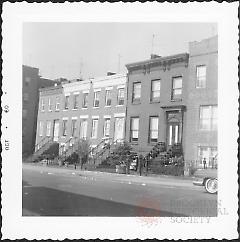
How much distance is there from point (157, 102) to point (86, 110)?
3476mm

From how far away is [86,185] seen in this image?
16469 millimetres

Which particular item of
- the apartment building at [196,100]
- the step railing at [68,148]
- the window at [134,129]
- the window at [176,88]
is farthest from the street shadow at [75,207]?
the window at [176,88]

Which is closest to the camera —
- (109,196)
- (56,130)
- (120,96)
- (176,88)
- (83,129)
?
(109,196)

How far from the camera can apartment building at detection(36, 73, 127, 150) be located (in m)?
18.5

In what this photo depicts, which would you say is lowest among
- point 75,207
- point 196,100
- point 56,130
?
point 75,207

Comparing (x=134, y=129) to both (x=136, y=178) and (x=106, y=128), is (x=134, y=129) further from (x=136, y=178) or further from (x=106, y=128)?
(x=136, y=178)

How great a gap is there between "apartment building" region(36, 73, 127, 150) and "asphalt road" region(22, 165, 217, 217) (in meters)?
1.91

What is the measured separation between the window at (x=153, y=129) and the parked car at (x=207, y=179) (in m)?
6.26

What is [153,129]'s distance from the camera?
73.4 feet

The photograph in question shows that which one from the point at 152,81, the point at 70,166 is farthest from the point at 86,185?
the point at 152,81

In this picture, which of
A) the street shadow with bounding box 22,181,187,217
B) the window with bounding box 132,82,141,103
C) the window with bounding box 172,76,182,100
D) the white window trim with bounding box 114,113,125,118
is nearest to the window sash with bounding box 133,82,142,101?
the window with bounding box 132,82,141,103

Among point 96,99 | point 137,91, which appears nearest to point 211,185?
point 137,91

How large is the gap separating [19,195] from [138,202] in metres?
3.36

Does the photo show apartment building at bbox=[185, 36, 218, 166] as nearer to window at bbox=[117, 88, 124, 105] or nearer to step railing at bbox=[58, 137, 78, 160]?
window at bbox=[117, 88, 124, 105]
